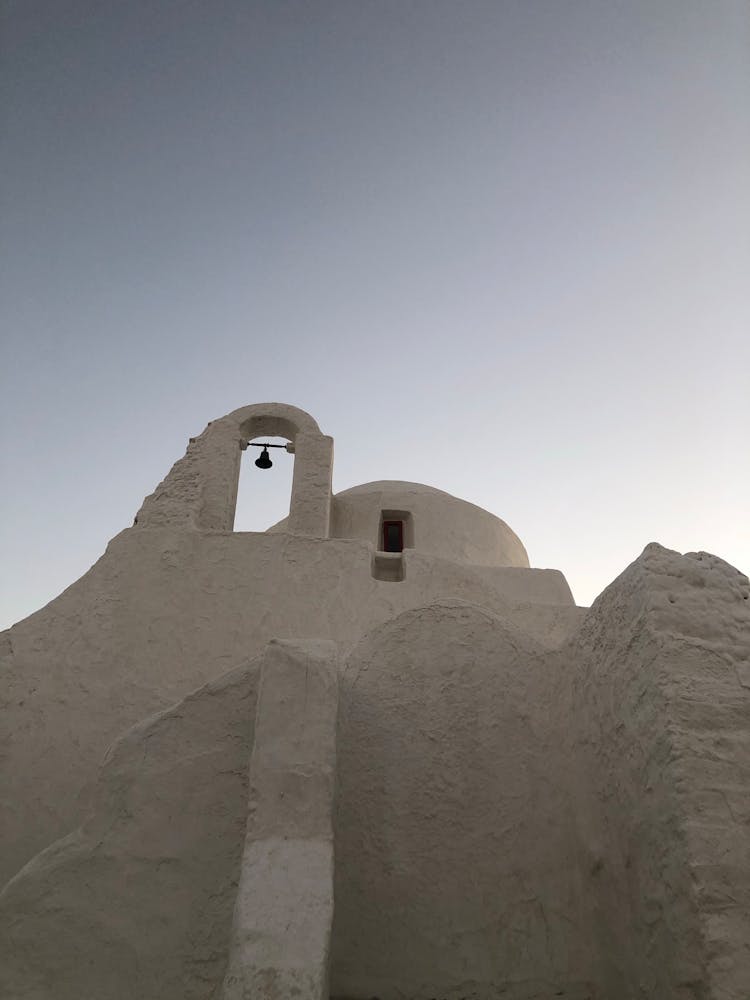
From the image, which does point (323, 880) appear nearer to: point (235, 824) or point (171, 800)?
point (235, 824)

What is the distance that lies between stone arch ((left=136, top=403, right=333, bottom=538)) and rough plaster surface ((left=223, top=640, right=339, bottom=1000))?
4199 millimetres

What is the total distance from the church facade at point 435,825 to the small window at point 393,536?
5.75 metres

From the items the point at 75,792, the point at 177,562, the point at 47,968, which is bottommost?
the point at 47,968

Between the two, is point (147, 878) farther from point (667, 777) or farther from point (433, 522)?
point (433, 522)

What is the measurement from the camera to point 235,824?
12.6 ft

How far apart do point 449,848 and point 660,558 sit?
2.00 m

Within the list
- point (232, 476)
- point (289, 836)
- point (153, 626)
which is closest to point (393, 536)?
point (232, 476)

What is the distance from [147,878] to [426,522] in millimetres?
7375

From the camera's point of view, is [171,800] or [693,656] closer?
[693,656]

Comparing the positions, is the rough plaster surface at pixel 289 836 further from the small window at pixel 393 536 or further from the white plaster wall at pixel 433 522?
the small window at pixel 393 536

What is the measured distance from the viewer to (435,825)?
4230mm

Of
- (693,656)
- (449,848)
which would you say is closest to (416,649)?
(449,848)

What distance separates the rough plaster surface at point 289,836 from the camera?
299 cm

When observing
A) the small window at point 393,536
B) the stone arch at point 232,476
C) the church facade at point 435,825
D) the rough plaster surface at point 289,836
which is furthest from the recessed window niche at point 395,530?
the rough plaster surface at point 289,836
